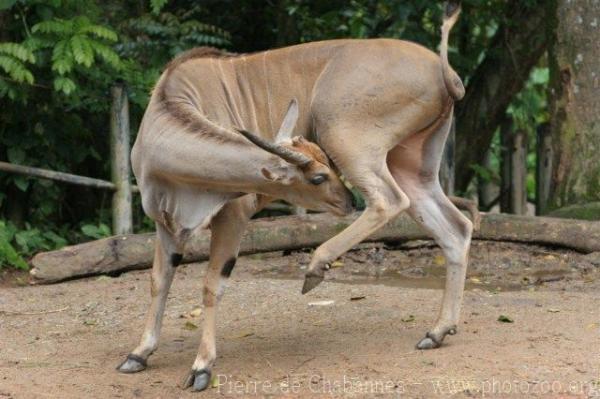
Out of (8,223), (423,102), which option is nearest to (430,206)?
(423,102)

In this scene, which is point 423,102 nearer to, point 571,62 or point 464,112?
point 571,62

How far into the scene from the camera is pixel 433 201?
5848 millimetres

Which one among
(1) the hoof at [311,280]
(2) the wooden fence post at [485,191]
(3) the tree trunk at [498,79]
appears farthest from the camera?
(2) the wooden fence post at [485,191]

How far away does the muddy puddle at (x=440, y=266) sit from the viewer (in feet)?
24.2

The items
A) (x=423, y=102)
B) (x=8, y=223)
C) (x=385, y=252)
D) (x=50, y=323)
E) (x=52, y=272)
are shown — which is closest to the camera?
(x=423, y=102)

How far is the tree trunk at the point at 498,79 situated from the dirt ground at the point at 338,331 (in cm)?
269

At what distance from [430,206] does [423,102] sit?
24.4 inches

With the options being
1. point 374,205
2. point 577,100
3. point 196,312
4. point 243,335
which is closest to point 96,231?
point 196,312

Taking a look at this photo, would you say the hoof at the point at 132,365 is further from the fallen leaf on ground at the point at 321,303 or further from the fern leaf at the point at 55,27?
the fern leaf at the point at 55,27

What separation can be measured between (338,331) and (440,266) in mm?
2305

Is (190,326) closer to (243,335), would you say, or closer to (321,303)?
(243,335)

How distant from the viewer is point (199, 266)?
794 cm

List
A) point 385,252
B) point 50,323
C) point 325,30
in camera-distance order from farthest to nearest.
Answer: point 325,30 < point 385,252 < point 50,323

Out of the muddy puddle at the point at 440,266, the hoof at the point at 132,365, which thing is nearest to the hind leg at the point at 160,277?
the hoof at the point at 132,365
